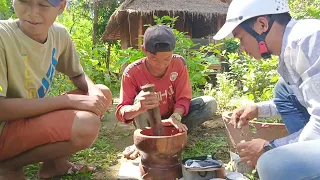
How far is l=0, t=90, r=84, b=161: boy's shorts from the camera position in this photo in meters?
2.13

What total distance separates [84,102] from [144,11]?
8492mm

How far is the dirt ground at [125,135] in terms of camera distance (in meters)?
2.79

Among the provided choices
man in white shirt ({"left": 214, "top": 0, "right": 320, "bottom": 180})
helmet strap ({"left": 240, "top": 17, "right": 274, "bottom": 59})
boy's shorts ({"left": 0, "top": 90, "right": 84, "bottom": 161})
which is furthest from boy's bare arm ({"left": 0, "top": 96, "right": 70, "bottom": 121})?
helmet strap ({"left": 240, "top": 17, "right": 274, "bottom": 59})

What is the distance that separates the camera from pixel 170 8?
10555 mm

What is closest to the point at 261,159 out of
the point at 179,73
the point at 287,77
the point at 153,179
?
the point at 287,77

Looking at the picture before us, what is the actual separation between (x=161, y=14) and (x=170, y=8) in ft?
1.10

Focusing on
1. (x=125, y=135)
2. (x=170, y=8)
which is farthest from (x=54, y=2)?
(x=170, y=8)

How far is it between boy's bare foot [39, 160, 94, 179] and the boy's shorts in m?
0.35

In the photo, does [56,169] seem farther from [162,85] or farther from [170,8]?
[170,8]

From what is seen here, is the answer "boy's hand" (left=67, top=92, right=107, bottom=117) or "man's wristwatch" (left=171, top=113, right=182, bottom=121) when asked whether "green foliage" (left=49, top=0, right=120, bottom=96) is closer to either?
"man's wristwatch" (left=171, top=113, right=182, bottom=121)

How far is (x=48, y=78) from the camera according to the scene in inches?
99.9

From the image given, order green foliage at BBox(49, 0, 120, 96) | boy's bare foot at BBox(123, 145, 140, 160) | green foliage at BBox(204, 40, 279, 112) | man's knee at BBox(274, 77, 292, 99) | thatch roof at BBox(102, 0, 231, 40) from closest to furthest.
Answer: man's knee at BBox(274, 77, 292, 99) → boy's bare foot at BBox(123, 145, 140, 160) → green foliage at BBox(204, 40, 279, 112) → green foliage at BBox(49, 0, 120, 96) → thatch roof at BBox(102, 0, 231, 40)

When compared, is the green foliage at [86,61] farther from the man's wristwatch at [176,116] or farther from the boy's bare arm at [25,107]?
the boy's bare arm at [25,107]

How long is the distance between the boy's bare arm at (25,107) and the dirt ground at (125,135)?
0.69m
